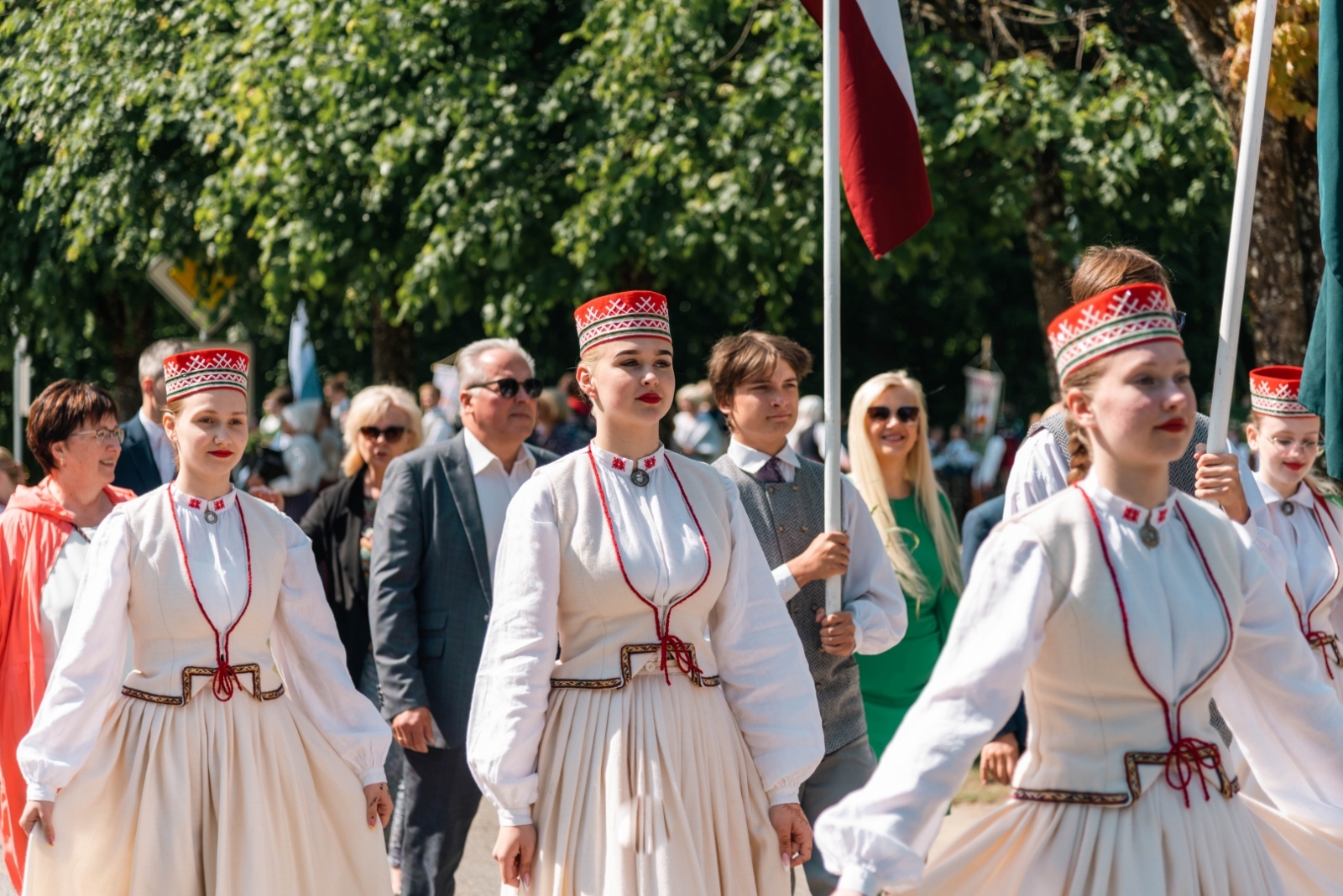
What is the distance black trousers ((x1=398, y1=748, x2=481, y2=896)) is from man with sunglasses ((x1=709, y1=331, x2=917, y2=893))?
119cm

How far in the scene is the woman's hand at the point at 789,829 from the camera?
3887mm

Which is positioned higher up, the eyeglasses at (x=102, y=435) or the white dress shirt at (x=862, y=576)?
the eyeglasses at (x=102, y=435)

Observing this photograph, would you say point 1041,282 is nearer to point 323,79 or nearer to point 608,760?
point 323,79

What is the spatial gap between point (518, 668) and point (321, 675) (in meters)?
1.13

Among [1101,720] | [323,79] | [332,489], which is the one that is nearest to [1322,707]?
[1101,720]

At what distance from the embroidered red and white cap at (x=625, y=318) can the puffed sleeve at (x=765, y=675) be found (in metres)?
0.50

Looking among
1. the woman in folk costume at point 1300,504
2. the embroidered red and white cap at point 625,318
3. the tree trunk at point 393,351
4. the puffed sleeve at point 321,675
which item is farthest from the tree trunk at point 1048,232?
the embroidered red and white cap at point 625,318

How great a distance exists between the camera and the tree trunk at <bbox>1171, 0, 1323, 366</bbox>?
7.71 metres

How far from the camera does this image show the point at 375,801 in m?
4.65

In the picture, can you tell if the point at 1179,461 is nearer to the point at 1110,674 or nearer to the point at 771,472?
the point at 771,472

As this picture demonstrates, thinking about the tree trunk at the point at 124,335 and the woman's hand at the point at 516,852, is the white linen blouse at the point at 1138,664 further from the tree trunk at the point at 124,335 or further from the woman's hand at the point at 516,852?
the tree trunk at the point at 124,335

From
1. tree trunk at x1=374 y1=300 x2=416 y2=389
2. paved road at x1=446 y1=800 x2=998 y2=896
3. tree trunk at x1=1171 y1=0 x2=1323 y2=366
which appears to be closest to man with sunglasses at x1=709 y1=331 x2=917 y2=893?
paved road at x1=446 y1=800 x2=998 y2=896

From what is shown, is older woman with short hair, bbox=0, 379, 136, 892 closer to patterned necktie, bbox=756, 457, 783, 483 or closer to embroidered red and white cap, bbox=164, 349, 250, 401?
embroidered red and white cap, bbox=164, 349, 250, 401

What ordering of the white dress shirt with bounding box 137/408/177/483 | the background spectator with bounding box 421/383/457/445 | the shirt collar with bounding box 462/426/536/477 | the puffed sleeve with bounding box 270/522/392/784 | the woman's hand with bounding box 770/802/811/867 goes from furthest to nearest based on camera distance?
the background spectator with bounding box 421/383/457/445
the white dress shirt with bounding box 137/408/177/483
the shirt collar with bounding box 462/426/536/477
the puffed sleeve with bounding box 270/522/392/784
the woman's hand with bounding box 770/802/811/867
